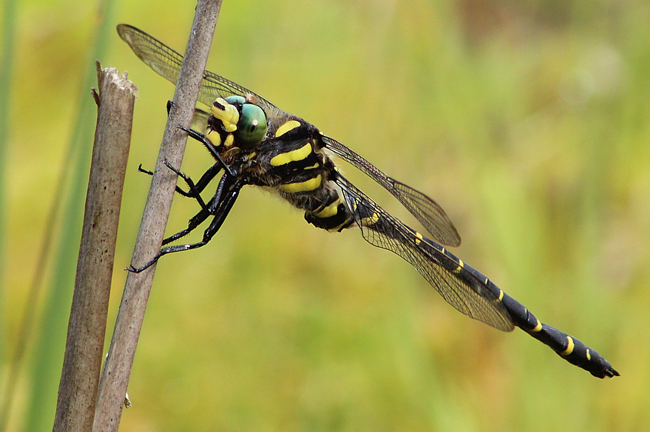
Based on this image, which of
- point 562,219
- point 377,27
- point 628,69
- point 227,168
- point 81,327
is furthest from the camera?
point 377,27

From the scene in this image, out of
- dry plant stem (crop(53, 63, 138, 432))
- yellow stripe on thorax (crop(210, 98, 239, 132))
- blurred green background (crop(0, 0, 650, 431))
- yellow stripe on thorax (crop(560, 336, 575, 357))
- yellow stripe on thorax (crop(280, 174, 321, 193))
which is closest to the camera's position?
dry plant stem (crop(53, 63, 138, 432))

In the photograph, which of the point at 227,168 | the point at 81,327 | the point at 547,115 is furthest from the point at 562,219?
the point at 81,327

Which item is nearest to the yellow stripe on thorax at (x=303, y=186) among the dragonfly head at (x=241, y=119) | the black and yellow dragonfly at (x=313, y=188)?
Answer: the black and yellow dragonfly at (x=313, y=188)

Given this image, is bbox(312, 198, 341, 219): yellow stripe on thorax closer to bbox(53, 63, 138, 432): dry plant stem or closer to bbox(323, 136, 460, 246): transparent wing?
bbox(323, 136, 460, 246): transparent wing

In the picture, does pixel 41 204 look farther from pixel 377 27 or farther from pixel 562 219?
pixel 562 219

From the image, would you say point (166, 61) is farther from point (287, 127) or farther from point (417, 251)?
point (417, 251)

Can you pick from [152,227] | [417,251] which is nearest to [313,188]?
[417,251]

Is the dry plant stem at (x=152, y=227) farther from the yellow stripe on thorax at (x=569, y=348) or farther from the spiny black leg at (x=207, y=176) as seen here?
the yellow stripe on thorax at (x=569, y=348)

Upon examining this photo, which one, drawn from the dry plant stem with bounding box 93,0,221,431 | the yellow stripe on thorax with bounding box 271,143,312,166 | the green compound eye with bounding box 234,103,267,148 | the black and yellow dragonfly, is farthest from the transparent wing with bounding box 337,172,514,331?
the dry plant stem with bounding box 93,0,221,431
